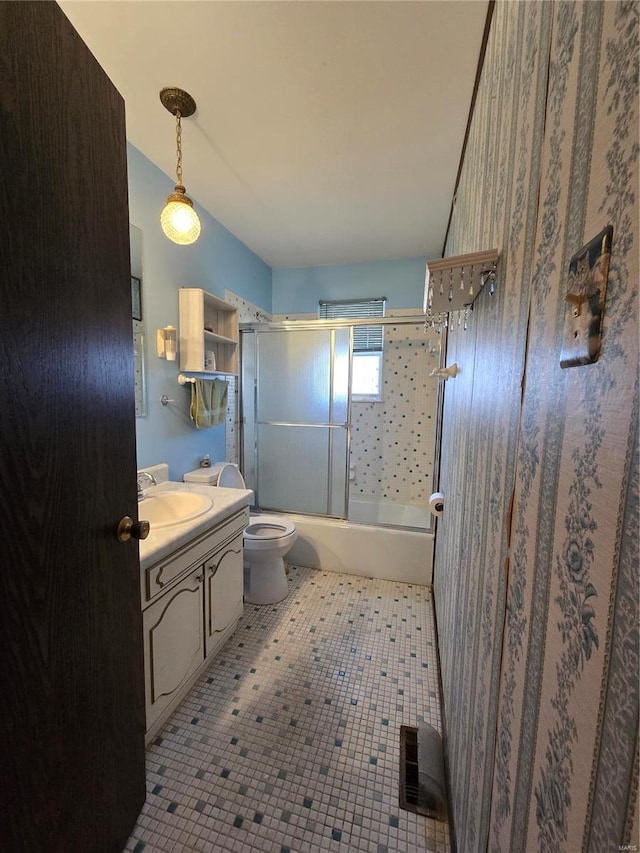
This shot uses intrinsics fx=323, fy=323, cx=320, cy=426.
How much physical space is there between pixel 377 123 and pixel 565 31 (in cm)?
135

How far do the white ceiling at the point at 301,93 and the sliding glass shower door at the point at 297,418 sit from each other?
3.22ft

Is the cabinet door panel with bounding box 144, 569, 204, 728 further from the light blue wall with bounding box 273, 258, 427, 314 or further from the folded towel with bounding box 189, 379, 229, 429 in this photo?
the light blue wall with bounding box 273, 258, 427, 314

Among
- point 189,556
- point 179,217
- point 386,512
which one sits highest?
point 179,217

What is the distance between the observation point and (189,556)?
1.34 m

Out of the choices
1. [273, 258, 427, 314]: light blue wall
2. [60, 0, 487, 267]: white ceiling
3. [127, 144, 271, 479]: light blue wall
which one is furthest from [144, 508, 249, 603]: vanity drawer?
[273, 258, 427, 314]: light blue wall

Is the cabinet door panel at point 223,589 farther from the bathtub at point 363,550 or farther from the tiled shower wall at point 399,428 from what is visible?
the tiled shower wall at point 399,428

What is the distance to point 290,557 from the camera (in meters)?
2.65

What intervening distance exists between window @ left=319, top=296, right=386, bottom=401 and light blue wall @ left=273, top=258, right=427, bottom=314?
0.07 meters

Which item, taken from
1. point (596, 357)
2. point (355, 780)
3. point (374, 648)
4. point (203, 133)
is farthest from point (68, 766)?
point (203, 133)

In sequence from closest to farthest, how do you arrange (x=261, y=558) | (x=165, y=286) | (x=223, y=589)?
(x=223, y=589)
(x=165, y=286)
(x=261, y=558)

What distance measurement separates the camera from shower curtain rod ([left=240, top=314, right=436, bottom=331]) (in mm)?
2384

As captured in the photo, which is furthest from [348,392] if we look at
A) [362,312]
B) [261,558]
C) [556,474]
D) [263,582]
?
[556,474]

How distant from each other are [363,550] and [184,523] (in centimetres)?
156

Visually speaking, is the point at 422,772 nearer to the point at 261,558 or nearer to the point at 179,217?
the point at 261,558
